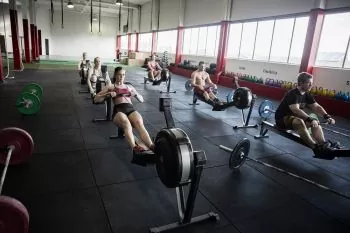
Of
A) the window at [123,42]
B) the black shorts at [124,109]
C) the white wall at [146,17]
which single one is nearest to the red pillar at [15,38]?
the black shorts at [124,109]

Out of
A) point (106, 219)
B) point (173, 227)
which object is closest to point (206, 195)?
point (173, 227)

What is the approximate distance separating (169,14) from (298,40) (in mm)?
8591

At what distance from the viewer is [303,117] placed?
308 cm

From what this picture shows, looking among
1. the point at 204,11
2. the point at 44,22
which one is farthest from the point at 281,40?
the point at 44,22

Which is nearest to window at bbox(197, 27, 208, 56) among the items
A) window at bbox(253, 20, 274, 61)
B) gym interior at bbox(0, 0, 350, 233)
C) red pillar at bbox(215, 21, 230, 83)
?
red pillar at bbox(215, 21, 230, 83)

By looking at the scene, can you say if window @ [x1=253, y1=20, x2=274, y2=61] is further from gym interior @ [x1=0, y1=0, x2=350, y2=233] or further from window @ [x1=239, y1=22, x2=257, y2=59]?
window @ [x1=239, y1=22, x2=257, y2=59]

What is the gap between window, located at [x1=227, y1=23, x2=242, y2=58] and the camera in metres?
9.84

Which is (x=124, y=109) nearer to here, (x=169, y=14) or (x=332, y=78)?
(x=332, y=78)

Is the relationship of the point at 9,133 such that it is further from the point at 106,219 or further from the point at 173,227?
the point at 173,227

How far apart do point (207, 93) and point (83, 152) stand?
3121 millimetres

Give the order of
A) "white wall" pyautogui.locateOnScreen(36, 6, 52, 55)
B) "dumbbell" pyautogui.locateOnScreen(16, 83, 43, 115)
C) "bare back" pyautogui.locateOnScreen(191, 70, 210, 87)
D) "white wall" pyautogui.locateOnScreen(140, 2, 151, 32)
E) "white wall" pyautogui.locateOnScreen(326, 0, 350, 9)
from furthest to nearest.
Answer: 1. "white wall" pyautogui.locateOnScreen(36, 6, 52, 55)
2. "white wall" pyautogui.locateOnScreen(140, 2, 151, 32)
3. "white wall" pyautogui.locateOnScreen(326, 0, 350, 9)
4. "bare back" pyautogui.locateOnScreen(191, 70, 210, 87)
5. "dumbbell" pyautogui.locateOnScreen(16, 83, 43, 115)

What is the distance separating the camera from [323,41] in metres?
6.68

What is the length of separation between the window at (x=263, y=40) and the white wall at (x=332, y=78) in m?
2.20

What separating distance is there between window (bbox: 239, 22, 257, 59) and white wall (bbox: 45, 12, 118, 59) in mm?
17621
